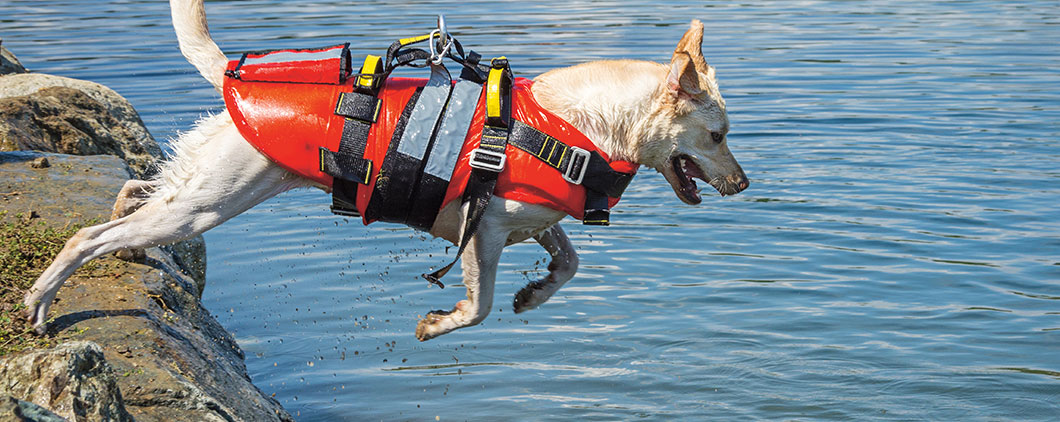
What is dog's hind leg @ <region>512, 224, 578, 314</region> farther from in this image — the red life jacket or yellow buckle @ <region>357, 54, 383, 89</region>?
yellow buckle @ <region>357, 54, 383, 89</region>

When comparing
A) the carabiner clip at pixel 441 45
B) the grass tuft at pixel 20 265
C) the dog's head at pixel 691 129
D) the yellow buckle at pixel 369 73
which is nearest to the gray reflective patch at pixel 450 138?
the carabiner clip at pixel 441 45

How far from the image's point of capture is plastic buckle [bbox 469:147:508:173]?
5.21 meters

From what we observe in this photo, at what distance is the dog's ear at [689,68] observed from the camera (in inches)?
204

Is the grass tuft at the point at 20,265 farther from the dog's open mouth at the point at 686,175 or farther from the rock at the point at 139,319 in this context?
the dog's open mouth at the point at 686,175

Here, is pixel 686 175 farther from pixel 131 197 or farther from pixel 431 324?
pixel 131 197

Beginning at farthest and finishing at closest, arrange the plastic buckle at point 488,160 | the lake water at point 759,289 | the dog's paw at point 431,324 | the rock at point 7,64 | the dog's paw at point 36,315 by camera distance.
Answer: the rock at point 7,64 < the lake water at point 759,289 < the dog's paw at point 431,324 < the plastic buckle at point 488,160 < the dog's paw at point 36,315

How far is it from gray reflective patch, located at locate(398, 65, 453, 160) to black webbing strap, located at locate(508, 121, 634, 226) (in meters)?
0.39

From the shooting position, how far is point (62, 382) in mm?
3680

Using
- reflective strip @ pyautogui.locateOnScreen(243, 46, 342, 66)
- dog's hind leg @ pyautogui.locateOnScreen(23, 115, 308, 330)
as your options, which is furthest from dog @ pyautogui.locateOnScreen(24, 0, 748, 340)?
reflective strip @ pyautogui.locateOnScreen(243, 46, 342, 66)

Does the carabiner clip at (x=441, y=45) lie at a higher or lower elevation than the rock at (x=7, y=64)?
higher

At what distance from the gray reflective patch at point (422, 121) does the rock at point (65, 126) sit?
3600 millimetres

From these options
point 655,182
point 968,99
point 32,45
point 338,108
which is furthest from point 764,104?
point 32,45

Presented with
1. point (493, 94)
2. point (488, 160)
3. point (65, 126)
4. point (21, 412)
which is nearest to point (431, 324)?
point (488, 160)

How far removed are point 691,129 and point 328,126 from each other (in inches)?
71.8
